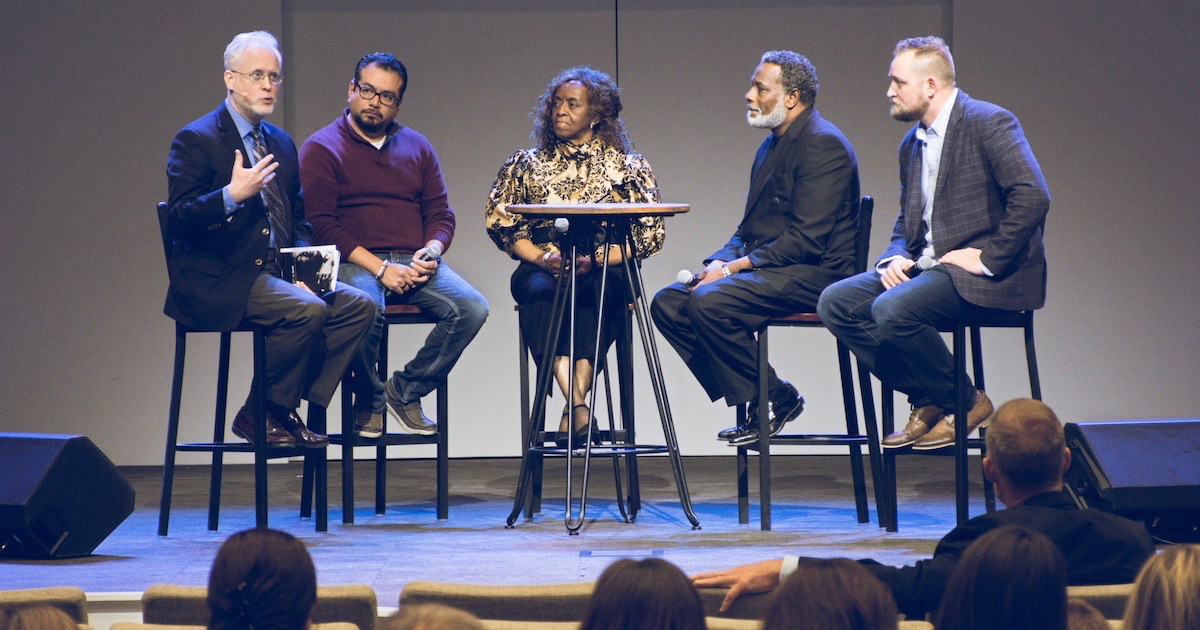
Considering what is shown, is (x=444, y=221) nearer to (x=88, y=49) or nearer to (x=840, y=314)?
(x=840, y=314)

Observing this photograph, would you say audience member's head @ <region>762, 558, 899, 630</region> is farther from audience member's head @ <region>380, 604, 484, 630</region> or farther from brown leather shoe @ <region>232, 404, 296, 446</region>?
brown leather shoe @ <region>232, 404, 296, 446</region>

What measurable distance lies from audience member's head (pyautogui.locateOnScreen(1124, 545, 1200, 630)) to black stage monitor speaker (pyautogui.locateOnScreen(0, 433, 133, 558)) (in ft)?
8.36

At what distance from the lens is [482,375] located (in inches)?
245

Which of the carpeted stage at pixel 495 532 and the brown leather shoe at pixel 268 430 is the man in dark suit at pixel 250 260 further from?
the carpeted stage at pixel 495 532

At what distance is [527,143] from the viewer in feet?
20.2

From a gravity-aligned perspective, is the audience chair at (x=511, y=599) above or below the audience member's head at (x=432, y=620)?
below

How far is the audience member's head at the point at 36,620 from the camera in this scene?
1.55m

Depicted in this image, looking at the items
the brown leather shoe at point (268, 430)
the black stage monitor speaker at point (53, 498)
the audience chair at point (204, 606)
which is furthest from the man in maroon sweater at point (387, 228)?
the audience chair at point (204, 606)

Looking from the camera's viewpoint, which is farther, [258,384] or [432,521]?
[432,521]

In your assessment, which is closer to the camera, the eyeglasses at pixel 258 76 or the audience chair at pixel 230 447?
the audience chair at pixel 230 447

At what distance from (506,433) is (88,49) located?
8.38 feet

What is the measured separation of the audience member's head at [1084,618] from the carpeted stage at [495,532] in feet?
4.53

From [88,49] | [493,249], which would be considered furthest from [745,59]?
[88,49]

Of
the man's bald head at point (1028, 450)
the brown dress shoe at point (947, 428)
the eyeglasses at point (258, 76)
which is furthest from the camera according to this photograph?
the eyeglasses at point (258, 76)
